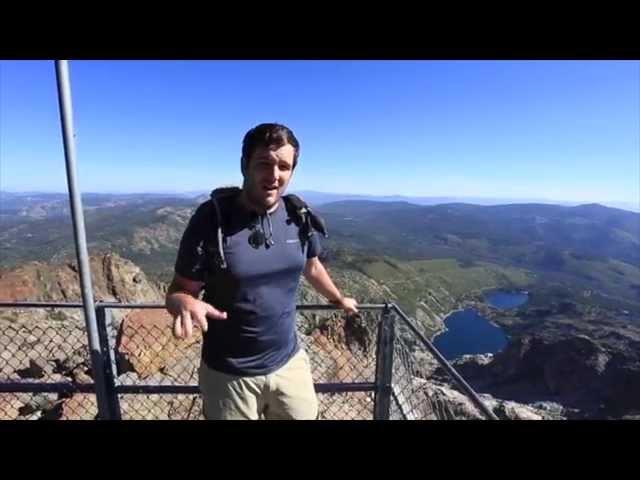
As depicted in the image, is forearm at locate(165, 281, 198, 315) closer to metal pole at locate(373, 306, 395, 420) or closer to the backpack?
the backpack

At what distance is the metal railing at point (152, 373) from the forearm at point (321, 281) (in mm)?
223

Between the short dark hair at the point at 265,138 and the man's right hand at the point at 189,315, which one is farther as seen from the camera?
the short dark hair at the point at 265,138

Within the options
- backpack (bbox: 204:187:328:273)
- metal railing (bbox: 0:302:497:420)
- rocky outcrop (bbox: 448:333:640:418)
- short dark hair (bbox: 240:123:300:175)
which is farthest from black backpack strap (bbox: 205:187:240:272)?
rocky outcrop (bbox: 448:333:640:418)

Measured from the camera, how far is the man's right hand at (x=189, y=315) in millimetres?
1942

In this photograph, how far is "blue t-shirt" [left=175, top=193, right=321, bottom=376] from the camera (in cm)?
232

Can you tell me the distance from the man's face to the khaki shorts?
991mm

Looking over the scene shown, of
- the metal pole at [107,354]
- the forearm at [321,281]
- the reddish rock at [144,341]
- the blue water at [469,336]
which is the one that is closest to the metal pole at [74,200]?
the metal pole at [107,354]

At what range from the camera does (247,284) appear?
2383 millimetres

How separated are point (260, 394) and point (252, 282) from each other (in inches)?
27.7

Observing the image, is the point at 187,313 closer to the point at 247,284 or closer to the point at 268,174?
the point at 247,284

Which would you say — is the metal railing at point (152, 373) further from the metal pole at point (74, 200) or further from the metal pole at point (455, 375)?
the metal pole at point (74, 200)

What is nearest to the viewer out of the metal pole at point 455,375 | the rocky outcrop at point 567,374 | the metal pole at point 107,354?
the metal pole at point 455,375
